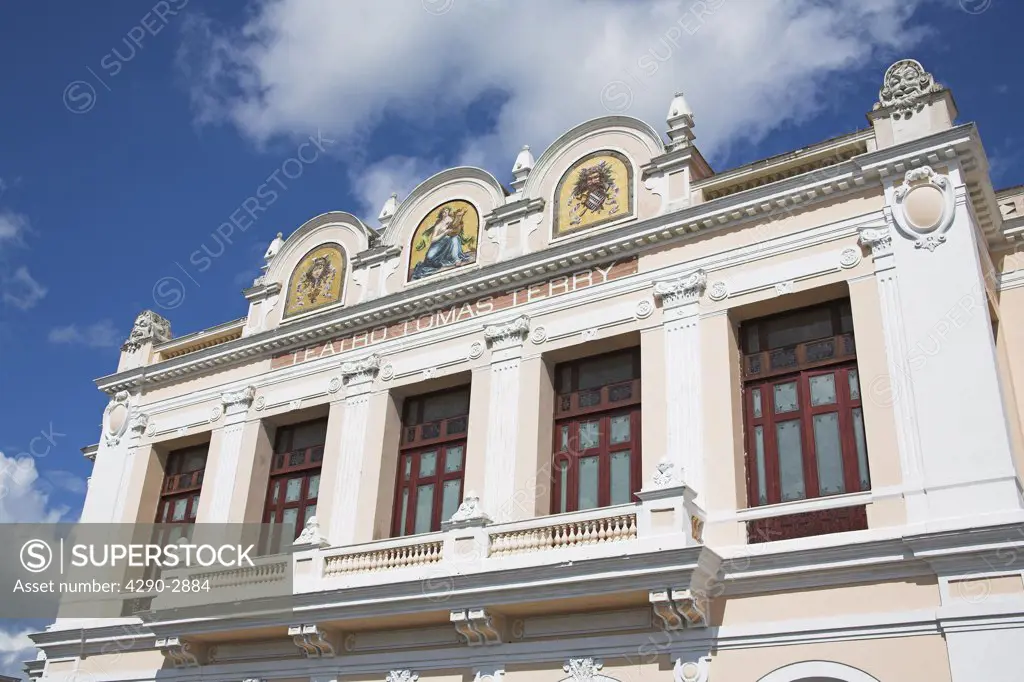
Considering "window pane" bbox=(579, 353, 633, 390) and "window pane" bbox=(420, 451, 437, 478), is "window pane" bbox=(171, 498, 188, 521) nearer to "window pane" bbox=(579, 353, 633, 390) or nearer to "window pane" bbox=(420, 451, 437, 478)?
"window pane" bbox=(420, 451, 437, 478)

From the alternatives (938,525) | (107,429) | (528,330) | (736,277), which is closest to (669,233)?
(736,277)

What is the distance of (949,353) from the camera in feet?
45.2

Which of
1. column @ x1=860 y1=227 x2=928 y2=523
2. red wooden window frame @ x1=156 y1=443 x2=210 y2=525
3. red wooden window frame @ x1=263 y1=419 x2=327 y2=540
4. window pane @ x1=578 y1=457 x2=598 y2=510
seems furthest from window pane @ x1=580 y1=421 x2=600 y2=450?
red wooden window frame @ x1=156 y1=443 x2=210 y2=525

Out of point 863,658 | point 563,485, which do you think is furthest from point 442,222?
point 863,658

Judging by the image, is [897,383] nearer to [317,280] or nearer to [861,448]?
[861,448]

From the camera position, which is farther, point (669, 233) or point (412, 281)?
point (412, 281)

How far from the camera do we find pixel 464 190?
67.9 ft

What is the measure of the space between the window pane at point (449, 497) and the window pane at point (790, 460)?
5852mm

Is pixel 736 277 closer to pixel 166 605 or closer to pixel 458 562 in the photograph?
pixel 458 562

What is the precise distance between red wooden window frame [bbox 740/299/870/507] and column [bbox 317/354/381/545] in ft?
24.2

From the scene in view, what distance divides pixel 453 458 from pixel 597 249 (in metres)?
4.65

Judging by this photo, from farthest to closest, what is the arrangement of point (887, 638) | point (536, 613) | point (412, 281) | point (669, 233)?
point (412, 281), point (669, 233), point (536, 613), point (887, 638)

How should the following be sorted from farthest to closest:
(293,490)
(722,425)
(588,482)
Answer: (293,490)
(588,482)
(722,425)

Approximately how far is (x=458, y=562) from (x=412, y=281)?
6.74 meters
